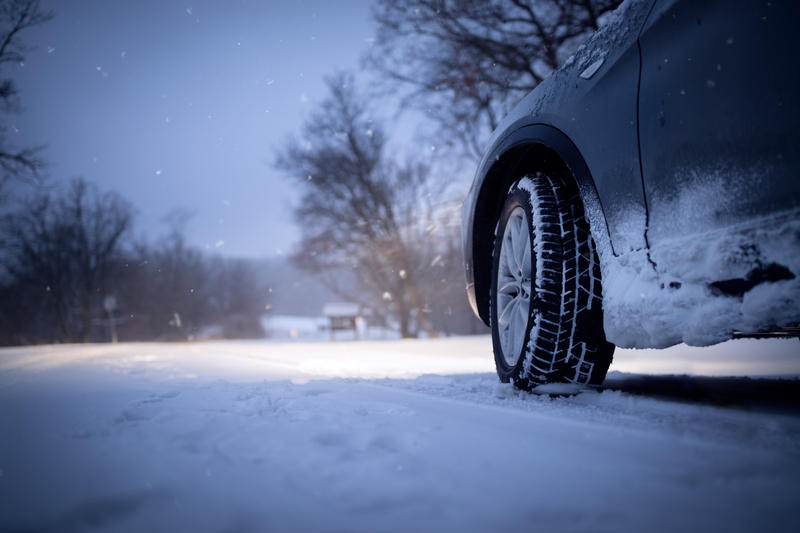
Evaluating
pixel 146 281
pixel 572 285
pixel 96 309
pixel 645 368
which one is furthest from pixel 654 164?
pixel 146 281

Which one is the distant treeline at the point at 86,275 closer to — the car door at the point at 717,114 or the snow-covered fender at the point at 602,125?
the snow-covered fender at the point at 602,125

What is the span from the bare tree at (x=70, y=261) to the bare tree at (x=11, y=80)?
14077 mm

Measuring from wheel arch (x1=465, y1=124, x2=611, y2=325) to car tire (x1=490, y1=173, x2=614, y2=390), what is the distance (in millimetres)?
137

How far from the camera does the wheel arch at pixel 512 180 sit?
60.1 inches

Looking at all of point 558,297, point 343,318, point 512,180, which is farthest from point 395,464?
point 343,318

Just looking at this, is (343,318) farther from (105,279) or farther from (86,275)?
(86,275)

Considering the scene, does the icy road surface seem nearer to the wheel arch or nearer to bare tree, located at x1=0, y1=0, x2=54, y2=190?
the wheel arch

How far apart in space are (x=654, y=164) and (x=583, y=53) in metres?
0.63

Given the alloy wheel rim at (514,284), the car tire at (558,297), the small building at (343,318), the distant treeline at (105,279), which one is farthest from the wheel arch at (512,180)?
the small building at (343,318)

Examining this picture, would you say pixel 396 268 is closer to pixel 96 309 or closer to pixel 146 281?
pixel 96 309

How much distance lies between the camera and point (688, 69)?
1170mm

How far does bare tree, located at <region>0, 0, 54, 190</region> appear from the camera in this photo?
30.0ft

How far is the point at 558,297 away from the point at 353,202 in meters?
12.4

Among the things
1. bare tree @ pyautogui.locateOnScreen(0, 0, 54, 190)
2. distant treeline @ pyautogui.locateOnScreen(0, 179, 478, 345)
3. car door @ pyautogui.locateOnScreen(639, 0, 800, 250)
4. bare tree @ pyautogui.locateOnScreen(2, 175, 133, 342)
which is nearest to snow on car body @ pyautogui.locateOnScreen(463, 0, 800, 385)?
car door @ pyautogui.locateOnScreen(639, 0, 800, 250)
